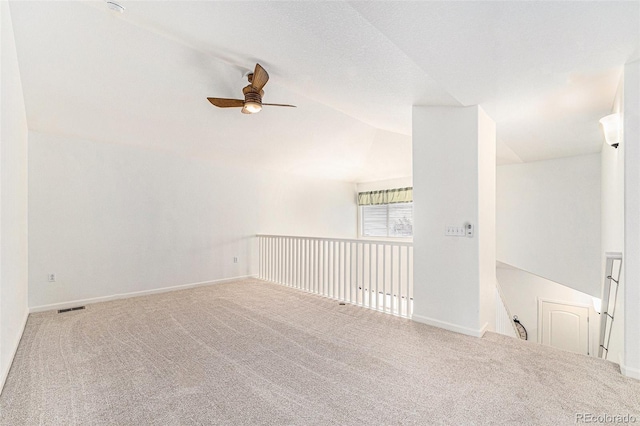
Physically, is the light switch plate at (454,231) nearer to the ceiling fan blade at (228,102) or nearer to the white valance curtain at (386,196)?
the ceiling fan blade at (228,102)

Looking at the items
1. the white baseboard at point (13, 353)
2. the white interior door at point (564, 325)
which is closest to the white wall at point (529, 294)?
the white interior door at point (564, 325)

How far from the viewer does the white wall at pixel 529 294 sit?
16.4 feet

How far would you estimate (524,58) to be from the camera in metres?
1.93

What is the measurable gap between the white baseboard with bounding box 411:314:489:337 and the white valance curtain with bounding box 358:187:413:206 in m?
3.44

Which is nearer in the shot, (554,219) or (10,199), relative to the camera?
(10,199)

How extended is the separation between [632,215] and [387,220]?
4.85 meters

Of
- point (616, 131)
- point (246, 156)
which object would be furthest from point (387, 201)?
point (616, 131)

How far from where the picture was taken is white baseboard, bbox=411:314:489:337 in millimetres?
2701

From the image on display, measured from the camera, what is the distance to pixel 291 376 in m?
2.03

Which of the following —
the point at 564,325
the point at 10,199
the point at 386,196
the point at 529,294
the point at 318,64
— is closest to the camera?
the point at 10,199

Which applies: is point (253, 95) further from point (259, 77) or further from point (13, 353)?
point (13, 353)

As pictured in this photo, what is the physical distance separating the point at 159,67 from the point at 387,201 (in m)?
4.86

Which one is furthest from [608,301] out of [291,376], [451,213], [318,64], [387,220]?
[387,220]

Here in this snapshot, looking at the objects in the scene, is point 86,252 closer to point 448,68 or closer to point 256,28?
point 256,28
